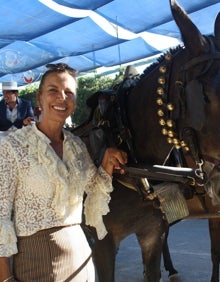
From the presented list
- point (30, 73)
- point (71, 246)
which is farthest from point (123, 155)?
point (30, 73)

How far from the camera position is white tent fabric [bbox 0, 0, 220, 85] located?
19.5 ft

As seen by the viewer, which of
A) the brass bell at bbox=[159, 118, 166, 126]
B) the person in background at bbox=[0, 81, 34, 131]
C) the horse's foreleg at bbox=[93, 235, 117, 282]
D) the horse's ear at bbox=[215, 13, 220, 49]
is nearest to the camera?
the horse's ear at bbox=[215, 13, 220, 49]

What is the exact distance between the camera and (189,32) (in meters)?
1.71

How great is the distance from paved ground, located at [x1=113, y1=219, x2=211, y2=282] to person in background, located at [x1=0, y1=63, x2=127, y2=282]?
235cm

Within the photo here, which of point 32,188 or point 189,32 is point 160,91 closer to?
point 189,32

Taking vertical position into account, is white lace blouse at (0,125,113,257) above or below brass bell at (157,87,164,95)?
below

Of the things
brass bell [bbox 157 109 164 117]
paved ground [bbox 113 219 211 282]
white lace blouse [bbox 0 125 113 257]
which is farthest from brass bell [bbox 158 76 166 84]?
paved ground [bbox 113 219 211 282]

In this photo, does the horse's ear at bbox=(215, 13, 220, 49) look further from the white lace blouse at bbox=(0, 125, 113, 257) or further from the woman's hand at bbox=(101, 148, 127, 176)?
the white lace blouse at bbox=(0, 125, 113, 257)

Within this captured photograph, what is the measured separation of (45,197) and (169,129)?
644 millimetres

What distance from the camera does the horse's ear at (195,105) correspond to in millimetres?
1624

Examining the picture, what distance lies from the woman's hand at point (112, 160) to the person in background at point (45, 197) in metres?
A: 0.24

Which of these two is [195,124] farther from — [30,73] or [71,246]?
[30,73]

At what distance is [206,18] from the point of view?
655cm

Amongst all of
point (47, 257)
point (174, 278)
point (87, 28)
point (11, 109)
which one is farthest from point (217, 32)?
point (87, 28)
